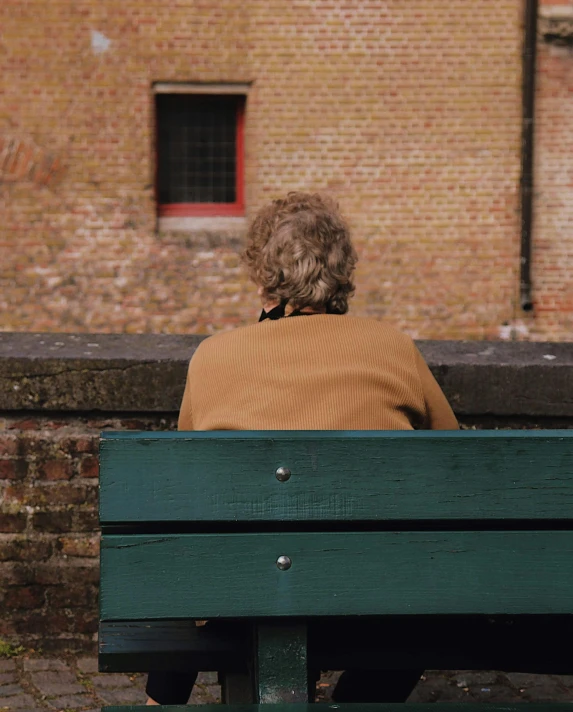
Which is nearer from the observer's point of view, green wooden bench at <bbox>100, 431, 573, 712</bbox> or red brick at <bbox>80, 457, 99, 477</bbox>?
green wooden bench at <bbox>100, 431, 573, 712</bbox>

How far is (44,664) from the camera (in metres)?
3.42

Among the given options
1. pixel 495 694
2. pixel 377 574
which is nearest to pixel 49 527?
pixel 495 694

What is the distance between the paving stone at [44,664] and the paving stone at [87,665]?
0.04m

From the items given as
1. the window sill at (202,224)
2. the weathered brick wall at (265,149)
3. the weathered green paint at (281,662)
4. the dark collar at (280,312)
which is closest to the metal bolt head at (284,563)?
the weathered green paint at (281,662)

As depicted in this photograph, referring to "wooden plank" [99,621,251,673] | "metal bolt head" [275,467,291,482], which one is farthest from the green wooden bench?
"wooden plank" [99,621,251,673]

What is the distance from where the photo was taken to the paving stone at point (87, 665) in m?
3.41

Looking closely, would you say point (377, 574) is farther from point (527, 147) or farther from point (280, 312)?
point (527, 147)

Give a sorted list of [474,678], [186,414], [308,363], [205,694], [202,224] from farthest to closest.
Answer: [202,224] < [474,678] < [205,694] < [186,414] < [308,363]

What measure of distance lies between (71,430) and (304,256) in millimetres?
1385

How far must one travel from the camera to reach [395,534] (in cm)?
186

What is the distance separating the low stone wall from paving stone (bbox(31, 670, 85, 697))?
15 cm

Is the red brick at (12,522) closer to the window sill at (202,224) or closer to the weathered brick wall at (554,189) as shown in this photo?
the window sill at (202,224)

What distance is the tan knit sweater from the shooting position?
2197 mm

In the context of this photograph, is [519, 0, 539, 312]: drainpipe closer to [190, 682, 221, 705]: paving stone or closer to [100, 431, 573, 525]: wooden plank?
[190, 682, 221, 705]: paving stone
